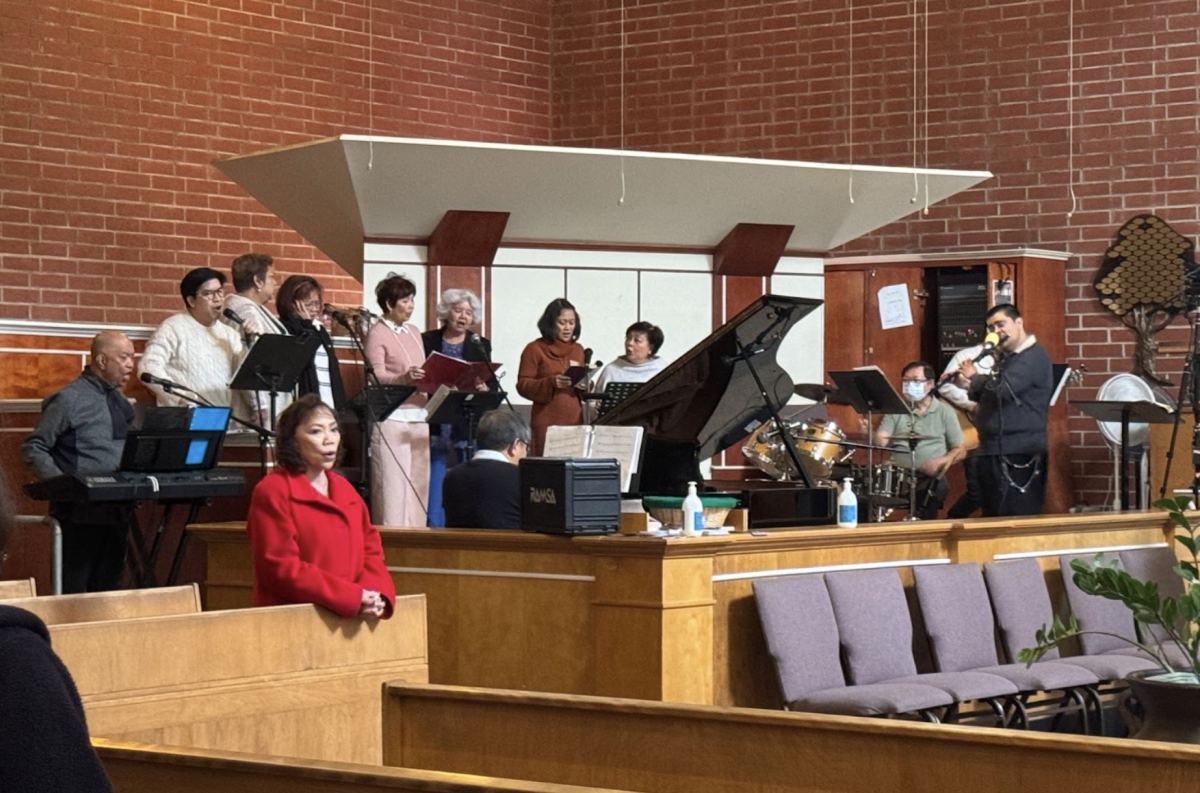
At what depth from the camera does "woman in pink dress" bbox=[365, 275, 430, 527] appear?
7.62 m

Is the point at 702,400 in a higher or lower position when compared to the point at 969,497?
higher

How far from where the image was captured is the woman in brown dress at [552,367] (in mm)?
8227

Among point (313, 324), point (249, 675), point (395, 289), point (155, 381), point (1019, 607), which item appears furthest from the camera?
point (395, 289)

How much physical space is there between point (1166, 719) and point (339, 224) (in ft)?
18.5

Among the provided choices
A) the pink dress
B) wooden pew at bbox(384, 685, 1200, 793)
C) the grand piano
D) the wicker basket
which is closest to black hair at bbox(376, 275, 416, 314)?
the pink dress

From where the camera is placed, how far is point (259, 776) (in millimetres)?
2729

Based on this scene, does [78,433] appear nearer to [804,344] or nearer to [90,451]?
[90,451]

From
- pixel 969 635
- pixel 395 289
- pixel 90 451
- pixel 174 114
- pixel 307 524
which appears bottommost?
pixel 969 635

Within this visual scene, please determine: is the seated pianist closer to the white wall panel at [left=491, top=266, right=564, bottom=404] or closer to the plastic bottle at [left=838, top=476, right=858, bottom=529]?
the plastic bottle at [left=838, top=476, right=858, bottom=529]

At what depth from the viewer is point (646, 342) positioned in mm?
8375

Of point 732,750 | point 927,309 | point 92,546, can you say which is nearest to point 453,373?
point 92,546

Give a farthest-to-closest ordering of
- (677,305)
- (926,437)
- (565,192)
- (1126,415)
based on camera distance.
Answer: (677,305)
(926,437)
(565,192)
(1126,415)

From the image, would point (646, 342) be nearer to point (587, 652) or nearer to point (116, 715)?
point (587, 652)

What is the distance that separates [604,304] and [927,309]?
82.9 inches
